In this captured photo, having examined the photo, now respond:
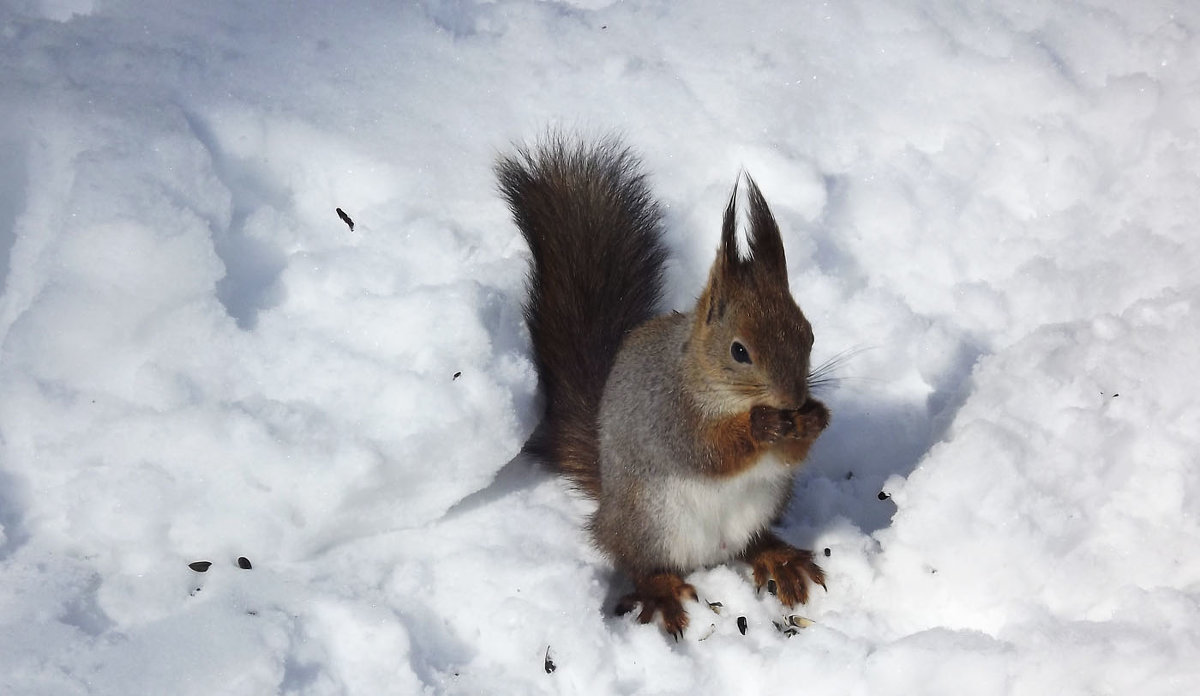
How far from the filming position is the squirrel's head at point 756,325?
2.09 m

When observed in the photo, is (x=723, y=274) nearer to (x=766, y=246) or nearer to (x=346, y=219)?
(x=766, y=246)

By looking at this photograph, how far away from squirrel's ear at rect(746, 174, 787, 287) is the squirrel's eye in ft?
0.49

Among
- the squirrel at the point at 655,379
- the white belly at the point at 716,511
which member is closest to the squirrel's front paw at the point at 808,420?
the squirrel at the point at 655,379

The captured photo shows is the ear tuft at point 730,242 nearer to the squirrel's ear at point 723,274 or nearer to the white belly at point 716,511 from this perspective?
the squirrel's ear at point 723,274

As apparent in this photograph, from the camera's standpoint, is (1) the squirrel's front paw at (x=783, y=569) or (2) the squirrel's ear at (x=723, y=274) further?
(1) the squirrel's front paw at (x=783, y=569)

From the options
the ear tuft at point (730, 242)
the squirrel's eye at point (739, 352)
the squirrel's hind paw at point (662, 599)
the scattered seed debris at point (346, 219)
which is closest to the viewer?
the ear tuft at point (730, 242)

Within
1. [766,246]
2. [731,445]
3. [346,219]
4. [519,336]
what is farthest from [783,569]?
[346,219]

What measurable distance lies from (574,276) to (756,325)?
0.67 m

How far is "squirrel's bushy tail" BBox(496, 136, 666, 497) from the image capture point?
2635mm

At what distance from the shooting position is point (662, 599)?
2320 mm

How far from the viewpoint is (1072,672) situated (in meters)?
1.85

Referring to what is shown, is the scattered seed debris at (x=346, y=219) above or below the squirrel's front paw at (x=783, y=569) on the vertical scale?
above

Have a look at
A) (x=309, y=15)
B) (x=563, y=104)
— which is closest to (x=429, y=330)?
(x=563, y=104)

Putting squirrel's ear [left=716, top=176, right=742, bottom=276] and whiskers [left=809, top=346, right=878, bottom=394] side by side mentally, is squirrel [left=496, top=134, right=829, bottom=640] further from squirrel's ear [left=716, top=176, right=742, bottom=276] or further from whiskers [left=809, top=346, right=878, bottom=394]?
whiskers [left=809, top=346, right=878, bottom=394]
